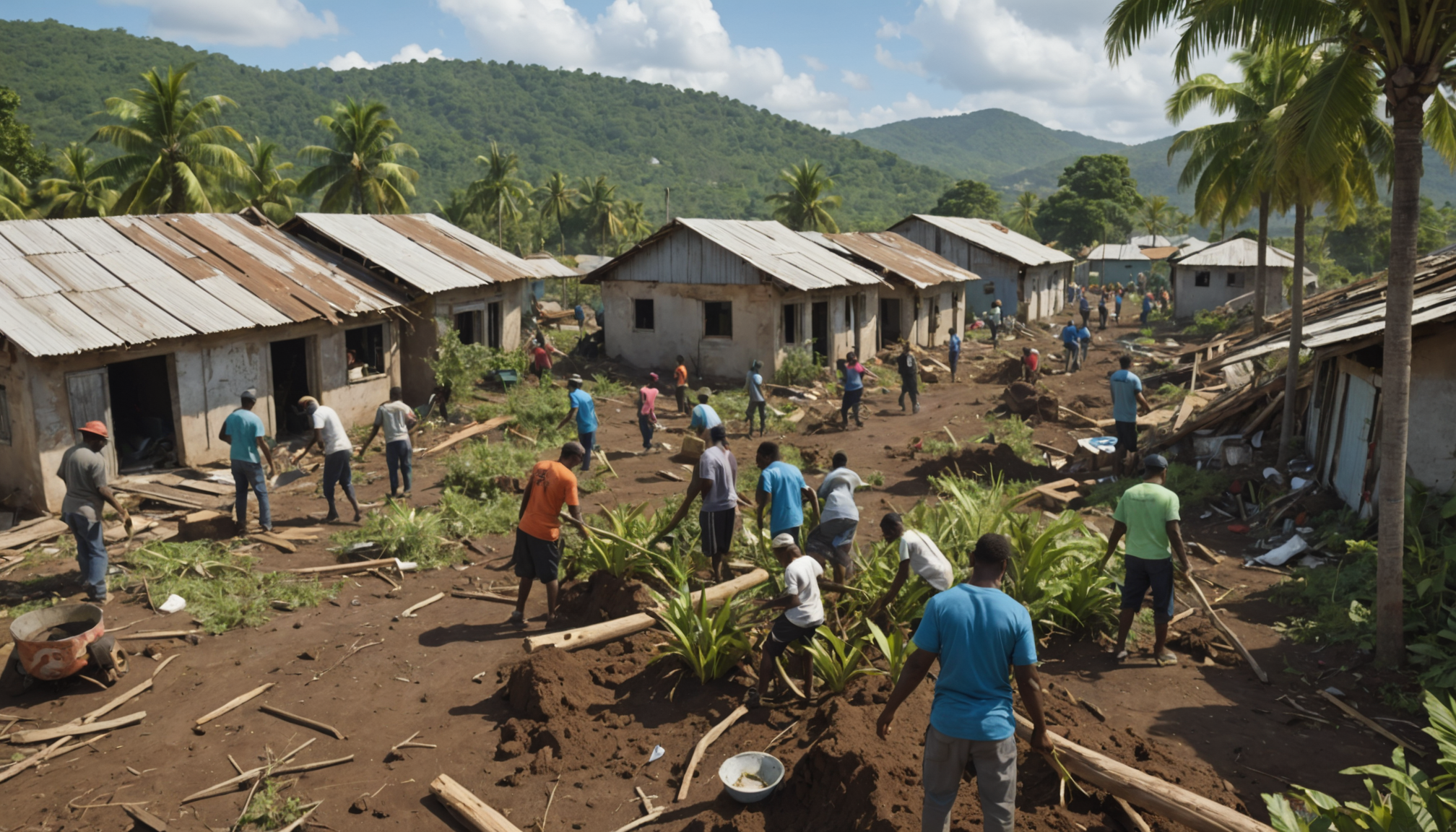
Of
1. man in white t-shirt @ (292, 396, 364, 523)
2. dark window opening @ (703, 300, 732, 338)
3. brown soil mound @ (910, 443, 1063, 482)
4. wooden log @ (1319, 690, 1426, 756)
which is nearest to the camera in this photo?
wooden log @ (1319, 690, 1426, 756)

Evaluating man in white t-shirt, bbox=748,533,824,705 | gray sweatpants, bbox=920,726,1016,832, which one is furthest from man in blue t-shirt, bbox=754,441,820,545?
gray sweatpants, bbox=920,726,1016,832

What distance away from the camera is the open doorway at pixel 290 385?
17.3m

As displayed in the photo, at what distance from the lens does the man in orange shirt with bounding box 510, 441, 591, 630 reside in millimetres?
8508

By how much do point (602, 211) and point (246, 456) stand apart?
62.0 metres

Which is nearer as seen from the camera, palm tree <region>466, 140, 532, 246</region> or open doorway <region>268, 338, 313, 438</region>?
open doorway <region>268, 338, 313, 438</region>

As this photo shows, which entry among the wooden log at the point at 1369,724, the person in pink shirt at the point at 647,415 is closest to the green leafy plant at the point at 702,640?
the wooden log at the point at 1369,724

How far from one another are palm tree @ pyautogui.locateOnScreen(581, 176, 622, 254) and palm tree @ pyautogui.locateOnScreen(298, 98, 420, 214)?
33.8 meters

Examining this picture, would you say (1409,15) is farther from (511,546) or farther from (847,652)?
(511,546)

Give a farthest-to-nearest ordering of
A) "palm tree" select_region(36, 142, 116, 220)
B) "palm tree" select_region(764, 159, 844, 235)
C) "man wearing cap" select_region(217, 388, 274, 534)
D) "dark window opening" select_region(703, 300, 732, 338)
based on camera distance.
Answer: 1. "palm tree" select_region(764, 159, 844, 235)
2. "palm tree" select_region(36, 142, 116, 220)
3. "dark window opening" select_region(703, 300, 732, 338)
4. "man wearing cap" select_region(217, 388, 274, 534)

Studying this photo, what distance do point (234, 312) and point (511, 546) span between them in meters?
7.02

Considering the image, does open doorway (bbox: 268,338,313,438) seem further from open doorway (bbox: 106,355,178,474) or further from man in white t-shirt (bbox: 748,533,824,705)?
man in white t-shirt (bbox: 748,533,824,705)

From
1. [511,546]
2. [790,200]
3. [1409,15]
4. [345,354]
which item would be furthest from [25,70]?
[1409,15]

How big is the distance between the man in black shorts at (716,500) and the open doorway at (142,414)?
9692mm

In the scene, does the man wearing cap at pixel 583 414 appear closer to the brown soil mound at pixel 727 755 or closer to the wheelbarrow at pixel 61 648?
the brown soil mound at pixel 727 755
